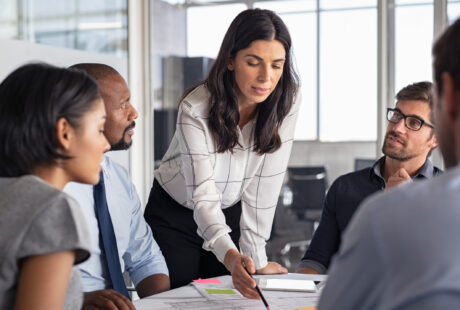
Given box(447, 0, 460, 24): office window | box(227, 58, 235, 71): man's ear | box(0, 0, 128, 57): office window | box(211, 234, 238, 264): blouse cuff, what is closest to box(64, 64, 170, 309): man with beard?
box(211, 234, 238, 264): blouse cuff

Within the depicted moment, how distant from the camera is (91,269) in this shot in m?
1.98

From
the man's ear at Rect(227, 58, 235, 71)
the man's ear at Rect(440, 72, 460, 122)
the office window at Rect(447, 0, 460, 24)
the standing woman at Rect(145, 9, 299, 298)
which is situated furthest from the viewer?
the office window at Rect(447, 0, 460, 24)

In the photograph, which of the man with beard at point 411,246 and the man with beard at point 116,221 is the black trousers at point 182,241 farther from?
the man with beard at point 411,246

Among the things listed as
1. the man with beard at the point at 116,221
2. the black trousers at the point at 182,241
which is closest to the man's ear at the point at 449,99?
the man with beard at the point at 116,221

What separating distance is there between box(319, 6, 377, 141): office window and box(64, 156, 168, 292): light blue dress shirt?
281 cm

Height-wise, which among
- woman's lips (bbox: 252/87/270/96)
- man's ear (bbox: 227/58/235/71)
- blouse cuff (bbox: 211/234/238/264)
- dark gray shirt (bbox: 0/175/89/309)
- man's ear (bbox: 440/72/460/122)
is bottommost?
blouse cuff (bbox: 211/234/238/264)

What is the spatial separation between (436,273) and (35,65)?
1.00m

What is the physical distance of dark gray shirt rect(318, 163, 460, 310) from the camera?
642 millimetres

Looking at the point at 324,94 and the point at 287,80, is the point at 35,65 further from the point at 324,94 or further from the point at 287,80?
the point at 324,94

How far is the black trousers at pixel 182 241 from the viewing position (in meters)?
2.50

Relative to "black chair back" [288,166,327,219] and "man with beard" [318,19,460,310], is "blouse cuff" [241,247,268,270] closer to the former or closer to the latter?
"man with beard" [318,19,460,310]

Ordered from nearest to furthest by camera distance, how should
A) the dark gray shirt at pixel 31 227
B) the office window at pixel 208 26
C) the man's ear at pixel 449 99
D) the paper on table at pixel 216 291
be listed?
the man's ear at pixel 449 99
the dark gray shirt at pixel 31 227
the paper on table at pixel 216 291
the office window at pixel 208 26

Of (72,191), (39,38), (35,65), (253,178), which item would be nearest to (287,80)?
(253,178)

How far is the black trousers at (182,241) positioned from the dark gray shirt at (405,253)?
1774 mm
